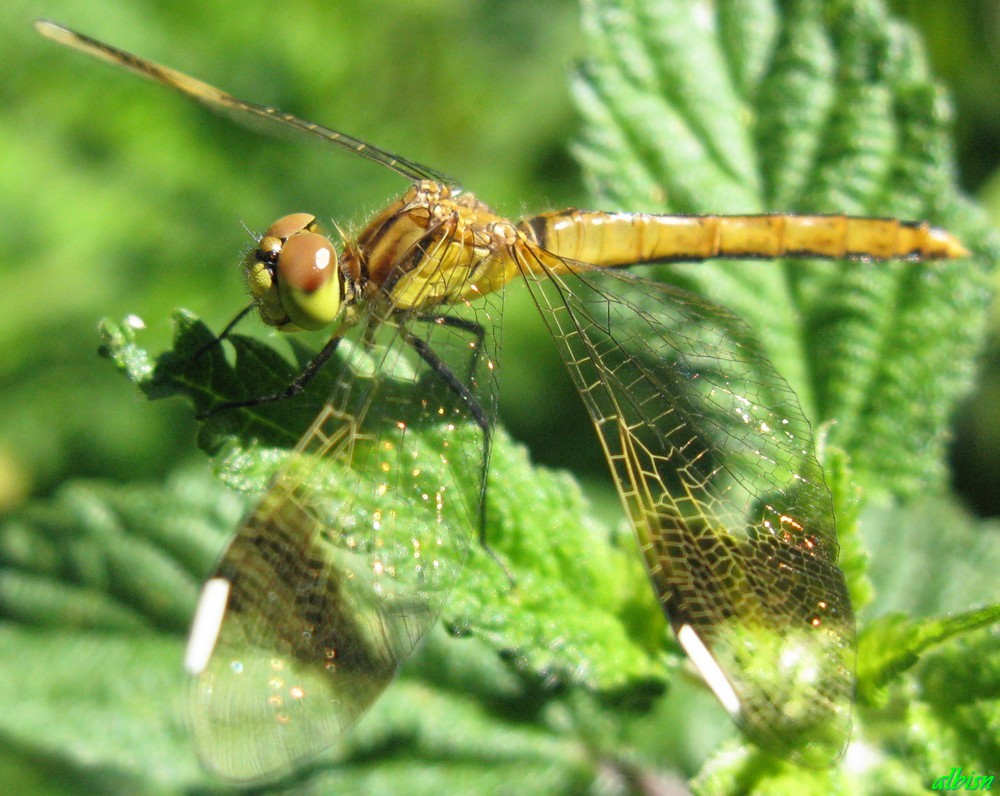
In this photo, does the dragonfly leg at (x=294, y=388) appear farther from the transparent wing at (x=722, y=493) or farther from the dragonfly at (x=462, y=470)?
the transparent wing at (x=722, y=493)

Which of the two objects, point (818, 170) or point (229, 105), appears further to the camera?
point (818, 170)

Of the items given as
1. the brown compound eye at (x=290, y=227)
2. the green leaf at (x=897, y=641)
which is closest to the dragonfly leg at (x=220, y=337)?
the brown compound eye at (x=290, y=227)

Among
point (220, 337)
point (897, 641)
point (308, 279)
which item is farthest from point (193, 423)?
point (897, 641)

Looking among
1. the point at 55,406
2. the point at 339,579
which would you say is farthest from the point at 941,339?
the point at 55,406

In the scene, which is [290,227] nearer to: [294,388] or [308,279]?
[308,279]

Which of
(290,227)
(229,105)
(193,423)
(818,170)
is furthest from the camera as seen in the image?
(193,423)

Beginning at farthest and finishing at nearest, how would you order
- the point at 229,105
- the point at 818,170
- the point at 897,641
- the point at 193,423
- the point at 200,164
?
the point at 200,164, the point at 193,423, the point at 818,170, the point at 229,105, the point at 897,641

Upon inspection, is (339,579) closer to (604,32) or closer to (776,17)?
(604,32)
